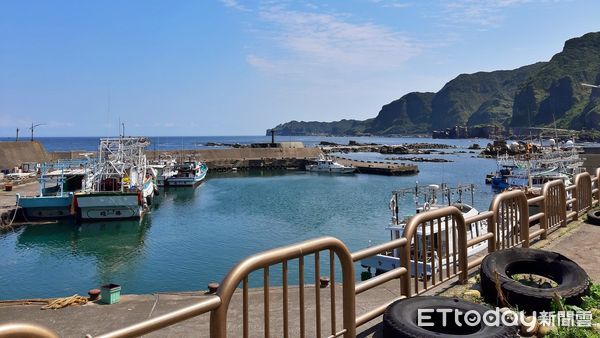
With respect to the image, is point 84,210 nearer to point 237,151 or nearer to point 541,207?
point 541,207

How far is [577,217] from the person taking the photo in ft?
A: 37.7

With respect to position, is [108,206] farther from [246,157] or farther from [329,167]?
[246,157]

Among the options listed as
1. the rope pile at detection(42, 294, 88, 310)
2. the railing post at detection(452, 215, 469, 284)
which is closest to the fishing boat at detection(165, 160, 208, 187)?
the rope pile at detection(42, 294, 88, 310)

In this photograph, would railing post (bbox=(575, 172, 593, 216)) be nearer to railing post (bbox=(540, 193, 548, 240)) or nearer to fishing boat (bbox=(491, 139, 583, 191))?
railing post (bbox=(540, 193, 548, 240))

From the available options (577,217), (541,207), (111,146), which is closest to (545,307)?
(541,207)

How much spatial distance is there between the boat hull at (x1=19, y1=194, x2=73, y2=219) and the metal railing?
116 ft

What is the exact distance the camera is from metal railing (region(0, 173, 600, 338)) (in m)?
3.25

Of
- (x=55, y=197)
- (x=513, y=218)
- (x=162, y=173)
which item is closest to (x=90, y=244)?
(x=55, y=197)

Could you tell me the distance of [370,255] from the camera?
490 centimetres

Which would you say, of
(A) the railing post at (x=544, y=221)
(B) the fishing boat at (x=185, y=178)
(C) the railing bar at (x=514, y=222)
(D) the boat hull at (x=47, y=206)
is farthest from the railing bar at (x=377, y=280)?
(B) the fishing boat at (x=185, y=178)

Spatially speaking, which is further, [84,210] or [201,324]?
[84,210]

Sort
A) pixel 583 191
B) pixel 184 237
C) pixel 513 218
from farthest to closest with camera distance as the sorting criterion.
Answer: pixel 184 237, pixel 583 191, pixel 513 218

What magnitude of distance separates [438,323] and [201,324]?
438cm

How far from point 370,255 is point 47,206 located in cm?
3798
